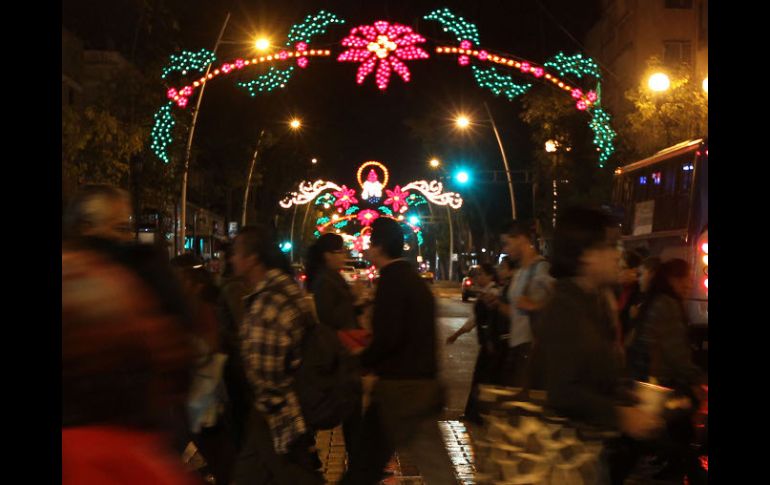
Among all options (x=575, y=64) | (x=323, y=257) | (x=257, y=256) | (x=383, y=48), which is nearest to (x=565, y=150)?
(x=575, y=64)

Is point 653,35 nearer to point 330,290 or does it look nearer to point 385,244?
point 330,290

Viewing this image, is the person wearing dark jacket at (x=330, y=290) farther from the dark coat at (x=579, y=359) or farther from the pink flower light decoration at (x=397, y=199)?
the pink flower light decoration at (x=397, y=199)

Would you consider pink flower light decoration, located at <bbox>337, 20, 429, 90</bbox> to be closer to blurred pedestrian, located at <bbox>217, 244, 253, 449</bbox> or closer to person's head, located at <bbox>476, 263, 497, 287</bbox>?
person's head, located at <bbox>476, 263, 497, 287</bbox>

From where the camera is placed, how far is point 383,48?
19.5 metres

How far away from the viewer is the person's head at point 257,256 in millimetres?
5449

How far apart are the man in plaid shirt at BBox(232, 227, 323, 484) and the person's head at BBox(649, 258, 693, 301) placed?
9.02 ft

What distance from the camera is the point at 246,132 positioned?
41.7m

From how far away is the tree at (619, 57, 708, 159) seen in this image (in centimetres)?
2841

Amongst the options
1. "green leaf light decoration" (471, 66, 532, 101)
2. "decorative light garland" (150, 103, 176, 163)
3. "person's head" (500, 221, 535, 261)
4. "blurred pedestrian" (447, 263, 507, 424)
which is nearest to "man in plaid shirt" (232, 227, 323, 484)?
"person's head" (500, 221, 535, 261)

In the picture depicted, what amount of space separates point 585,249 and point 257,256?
1855 millimetres

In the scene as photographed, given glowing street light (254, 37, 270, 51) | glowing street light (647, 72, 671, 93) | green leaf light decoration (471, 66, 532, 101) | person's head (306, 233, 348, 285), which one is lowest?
person's head (306, 233, 348, 285)
